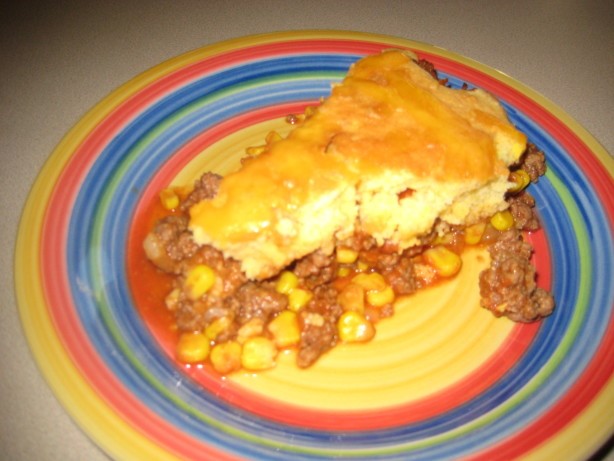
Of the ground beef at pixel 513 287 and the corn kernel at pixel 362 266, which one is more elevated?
the corn kernel at pixel 362 266

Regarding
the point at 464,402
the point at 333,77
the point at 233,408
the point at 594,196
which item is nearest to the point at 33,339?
the point at 233,408

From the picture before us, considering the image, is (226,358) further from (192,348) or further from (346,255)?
(346,255)

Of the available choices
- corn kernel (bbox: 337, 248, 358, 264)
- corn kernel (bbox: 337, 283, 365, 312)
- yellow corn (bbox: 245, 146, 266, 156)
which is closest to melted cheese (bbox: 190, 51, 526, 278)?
corn kernel (bbox: 337, 248, 358, 264)

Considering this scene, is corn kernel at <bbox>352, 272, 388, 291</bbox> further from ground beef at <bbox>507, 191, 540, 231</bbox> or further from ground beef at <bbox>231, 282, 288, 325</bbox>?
ground beef at <bbox>507, 191, 540, 231</bbox>

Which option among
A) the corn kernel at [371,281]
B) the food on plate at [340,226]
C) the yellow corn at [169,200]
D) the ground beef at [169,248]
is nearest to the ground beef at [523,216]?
the food on plate at [340,226]

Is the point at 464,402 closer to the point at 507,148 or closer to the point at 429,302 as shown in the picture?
the point at 429,302

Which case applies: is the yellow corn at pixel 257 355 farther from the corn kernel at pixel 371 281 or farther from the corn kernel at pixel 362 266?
the corn kernel at pixel 362 266

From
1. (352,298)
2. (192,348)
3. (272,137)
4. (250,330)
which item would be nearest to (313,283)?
(352,298)
